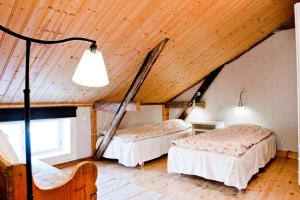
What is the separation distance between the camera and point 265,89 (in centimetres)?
461

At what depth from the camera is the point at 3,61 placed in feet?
7.57

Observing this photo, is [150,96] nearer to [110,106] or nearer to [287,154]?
[110,106]

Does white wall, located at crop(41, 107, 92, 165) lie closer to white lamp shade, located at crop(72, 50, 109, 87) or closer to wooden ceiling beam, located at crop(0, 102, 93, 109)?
wooden ceiling beam, located at crop(0, 102, 93, 109)

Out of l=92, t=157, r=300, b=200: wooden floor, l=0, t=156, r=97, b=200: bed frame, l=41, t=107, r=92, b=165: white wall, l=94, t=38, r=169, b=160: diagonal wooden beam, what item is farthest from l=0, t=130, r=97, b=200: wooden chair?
l=41, t=107, r=92, b=165: white wall

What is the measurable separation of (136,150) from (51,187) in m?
2.38

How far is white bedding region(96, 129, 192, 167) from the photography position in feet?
12.1

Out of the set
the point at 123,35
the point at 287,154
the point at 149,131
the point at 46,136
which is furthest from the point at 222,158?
the point at 46,136

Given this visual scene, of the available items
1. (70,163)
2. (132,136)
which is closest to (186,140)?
(132,136)

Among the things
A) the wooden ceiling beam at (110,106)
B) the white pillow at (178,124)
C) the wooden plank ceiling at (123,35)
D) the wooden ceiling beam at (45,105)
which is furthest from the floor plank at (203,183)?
the wooden plank ceiling at (123,35)

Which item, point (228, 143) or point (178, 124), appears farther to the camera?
point (178, 124)

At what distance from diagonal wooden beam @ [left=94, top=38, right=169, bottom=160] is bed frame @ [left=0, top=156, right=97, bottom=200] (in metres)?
1.96

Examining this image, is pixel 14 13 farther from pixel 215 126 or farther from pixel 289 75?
pixel 289 75

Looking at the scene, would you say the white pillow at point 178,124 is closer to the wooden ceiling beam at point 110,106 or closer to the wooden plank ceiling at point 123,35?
the wooden plank ceiling at point 123,35

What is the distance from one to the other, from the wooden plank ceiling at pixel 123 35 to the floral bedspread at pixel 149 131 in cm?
70
